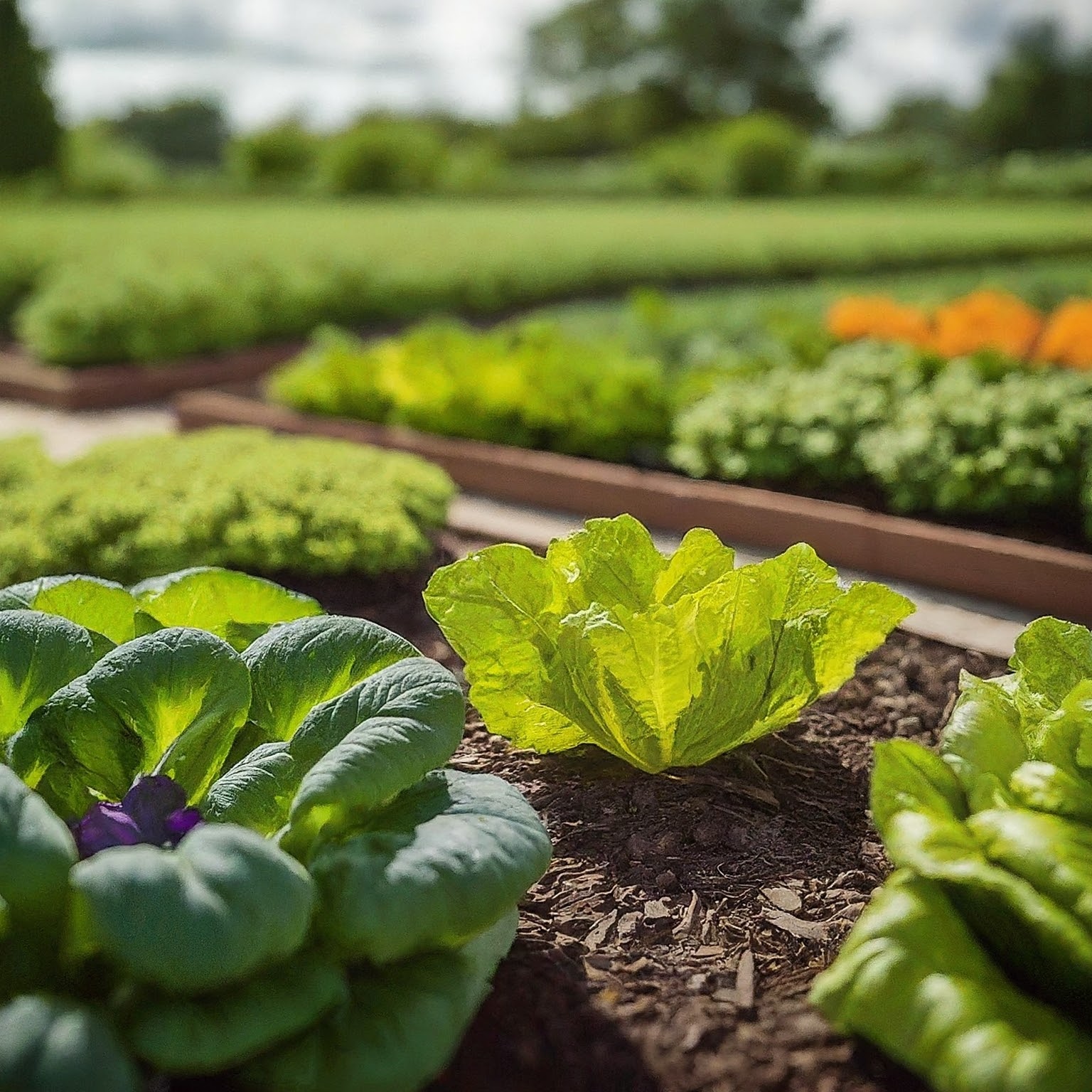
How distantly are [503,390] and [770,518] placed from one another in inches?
61.2

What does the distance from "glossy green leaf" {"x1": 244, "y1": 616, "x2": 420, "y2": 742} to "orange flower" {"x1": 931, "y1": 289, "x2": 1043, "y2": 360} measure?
4.21 metres

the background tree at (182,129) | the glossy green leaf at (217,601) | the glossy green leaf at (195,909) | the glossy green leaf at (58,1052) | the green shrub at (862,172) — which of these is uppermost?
the background tree at (182,129)

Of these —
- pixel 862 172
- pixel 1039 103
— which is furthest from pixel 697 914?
pixel 1039 103

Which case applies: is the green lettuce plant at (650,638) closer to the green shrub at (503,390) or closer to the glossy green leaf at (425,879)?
the glossy green leaf at (425,879)

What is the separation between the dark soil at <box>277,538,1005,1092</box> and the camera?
5.38ft

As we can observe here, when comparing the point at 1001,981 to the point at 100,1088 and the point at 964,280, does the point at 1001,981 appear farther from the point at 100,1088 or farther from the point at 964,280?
the point at 964,280

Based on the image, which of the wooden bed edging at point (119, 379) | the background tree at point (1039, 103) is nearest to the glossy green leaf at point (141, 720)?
the wooden bed edging at point (119, 379)

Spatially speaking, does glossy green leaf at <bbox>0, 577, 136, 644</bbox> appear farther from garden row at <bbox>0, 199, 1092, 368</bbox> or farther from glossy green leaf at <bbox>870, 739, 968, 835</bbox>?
garden row at <bbox>0, 199, 1092, 368</bbox>

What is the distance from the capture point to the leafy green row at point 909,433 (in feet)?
12.9

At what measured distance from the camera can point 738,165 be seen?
33500 millimetres

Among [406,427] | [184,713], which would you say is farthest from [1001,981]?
[406,427]

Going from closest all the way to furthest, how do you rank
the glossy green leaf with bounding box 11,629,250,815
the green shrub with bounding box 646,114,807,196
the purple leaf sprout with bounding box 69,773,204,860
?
the purple leaf sprout with bounding box 69,773,204,860
the glossy green leaf with bounding box 11,629,250,815
the green shrub with bounding box 646,114,807,196

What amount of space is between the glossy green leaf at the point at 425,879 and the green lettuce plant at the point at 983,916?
0.48m

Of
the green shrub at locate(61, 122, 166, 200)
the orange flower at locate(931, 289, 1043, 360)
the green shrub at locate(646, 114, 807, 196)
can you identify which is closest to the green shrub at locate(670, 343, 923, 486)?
the orange flower at locate(931, 289, 1043, 360)
